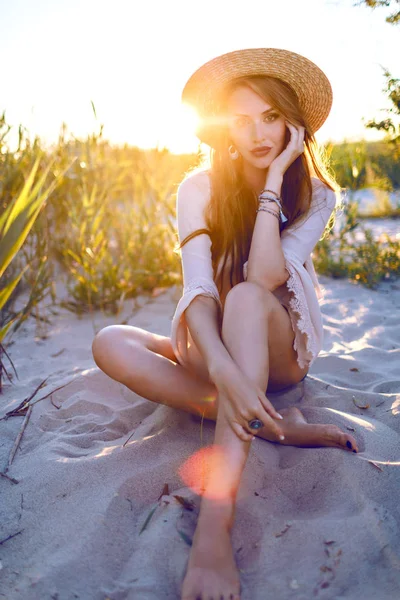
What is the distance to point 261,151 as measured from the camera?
2.03 meters

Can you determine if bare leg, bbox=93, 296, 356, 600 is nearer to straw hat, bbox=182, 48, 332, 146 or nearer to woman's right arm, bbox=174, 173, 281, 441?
woman's right arm, bbox=174, 173, 281, 441

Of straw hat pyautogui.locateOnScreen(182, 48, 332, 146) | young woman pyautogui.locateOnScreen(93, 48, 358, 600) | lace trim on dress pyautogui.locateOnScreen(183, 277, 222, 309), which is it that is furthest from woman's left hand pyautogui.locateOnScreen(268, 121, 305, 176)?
lace trim on dress pyautogui.locateOnScreen(183, 277, 222, 309)

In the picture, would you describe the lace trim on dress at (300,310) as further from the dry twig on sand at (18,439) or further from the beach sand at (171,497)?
the dry twig on sand at (18,439)

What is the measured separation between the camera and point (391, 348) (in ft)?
8.45

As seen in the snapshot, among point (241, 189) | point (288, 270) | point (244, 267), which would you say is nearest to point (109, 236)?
point (241, 189)

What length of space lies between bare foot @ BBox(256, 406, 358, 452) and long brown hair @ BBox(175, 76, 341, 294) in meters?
0.62

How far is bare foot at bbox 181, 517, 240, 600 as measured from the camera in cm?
115

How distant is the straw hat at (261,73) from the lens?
1955mm

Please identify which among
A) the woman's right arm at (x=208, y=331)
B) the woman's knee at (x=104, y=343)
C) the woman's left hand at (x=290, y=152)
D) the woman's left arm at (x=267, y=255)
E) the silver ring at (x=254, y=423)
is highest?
the woman's left hand at (x=290, y=152)

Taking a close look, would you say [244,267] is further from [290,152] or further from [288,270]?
[290,152]

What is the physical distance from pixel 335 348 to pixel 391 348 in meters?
0.27

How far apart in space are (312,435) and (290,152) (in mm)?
1059

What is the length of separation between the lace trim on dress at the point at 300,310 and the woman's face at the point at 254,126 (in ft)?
1.52

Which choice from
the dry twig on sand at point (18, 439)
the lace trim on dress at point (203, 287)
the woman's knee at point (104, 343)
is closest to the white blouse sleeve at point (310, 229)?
the lace trim on dress at point (203, 287)
